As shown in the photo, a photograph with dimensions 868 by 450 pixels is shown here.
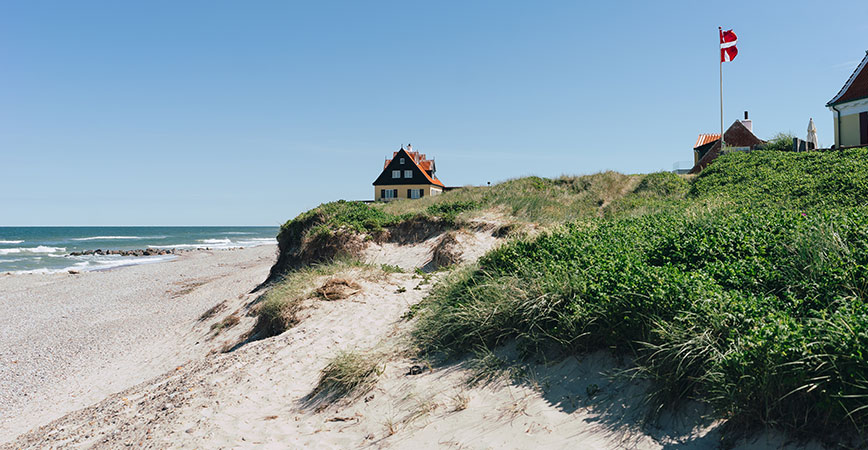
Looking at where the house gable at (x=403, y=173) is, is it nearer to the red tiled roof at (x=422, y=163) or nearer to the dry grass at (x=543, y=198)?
the red tiled roof at (x=422, y=163)

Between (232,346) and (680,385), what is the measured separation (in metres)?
9.34

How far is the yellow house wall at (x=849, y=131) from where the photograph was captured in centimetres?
2509

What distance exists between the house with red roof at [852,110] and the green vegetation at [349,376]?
2838 cm

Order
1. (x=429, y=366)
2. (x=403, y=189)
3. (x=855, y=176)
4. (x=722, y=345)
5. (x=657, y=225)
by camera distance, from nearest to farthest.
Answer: (x=722, y=345) < (x=429, y=366) < (x=657, y=225) < (x=855, y=176) < (x=403, y=189)

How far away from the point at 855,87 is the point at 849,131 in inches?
91.0

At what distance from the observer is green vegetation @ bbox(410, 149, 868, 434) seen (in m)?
3.77

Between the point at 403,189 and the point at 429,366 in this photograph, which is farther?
the point at 403,189

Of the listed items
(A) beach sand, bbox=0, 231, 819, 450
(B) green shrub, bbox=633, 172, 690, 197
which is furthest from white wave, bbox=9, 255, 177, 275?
(B) green shrub, bbox=633, 172, 690, 197

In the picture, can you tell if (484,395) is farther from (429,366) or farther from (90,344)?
(90,344)

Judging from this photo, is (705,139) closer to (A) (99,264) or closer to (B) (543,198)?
(B) (543,198)

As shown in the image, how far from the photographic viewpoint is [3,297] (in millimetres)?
26719

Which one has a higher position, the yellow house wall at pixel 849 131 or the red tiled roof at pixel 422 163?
the red tiled roof at pixel 422 163

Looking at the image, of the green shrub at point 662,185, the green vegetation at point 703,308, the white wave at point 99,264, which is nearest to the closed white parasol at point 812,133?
the green shrub at point 662,185

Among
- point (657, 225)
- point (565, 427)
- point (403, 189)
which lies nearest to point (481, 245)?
point (657, 225)
